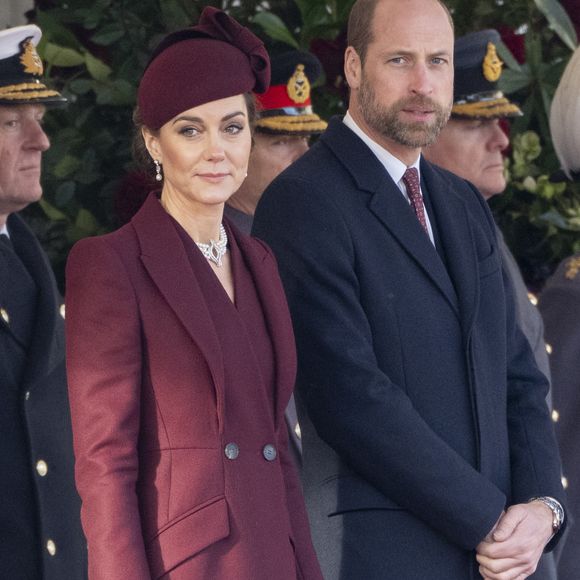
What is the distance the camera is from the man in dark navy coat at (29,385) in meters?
2.93

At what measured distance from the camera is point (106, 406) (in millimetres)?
2262

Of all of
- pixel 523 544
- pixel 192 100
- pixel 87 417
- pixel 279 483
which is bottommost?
pixel 523 544

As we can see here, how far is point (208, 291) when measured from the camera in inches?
95.0

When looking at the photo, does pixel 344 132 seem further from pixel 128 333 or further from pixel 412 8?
pixel 128 333

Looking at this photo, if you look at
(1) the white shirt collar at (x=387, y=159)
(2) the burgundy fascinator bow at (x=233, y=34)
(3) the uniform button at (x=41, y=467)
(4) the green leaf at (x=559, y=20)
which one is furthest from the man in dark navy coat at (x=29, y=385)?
(4) the green leaf at (x=559, y=20)

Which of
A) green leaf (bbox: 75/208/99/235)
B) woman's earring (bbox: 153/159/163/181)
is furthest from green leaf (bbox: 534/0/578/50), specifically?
woman's earring (bbox: 153/159/163/181)

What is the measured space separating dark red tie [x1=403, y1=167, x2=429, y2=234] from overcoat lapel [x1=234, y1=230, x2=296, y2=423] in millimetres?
506

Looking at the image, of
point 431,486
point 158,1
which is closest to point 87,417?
point 431,486

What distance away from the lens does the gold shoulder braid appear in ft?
12.6

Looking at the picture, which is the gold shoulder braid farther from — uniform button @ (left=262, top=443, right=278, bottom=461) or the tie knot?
uniform button @ (left=262, top=443, right=278, bottom=461)

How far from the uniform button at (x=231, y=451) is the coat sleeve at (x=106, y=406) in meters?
0.15

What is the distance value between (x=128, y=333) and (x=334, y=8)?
2295 millimetres

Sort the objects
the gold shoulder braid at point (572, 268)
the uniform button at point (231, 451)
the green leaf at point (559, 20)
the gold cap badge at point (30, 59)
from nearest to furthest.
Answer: the uniform button at point (231, 451), the gold cap badge at point (30, 59), the gold shoulder braid at point (572, 268), the green leaf at point (559, 20)

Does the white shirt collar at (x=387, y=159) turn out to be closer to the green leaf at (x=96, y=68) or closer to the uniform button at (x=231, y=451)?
the uniform button at (x=231, y=451)
